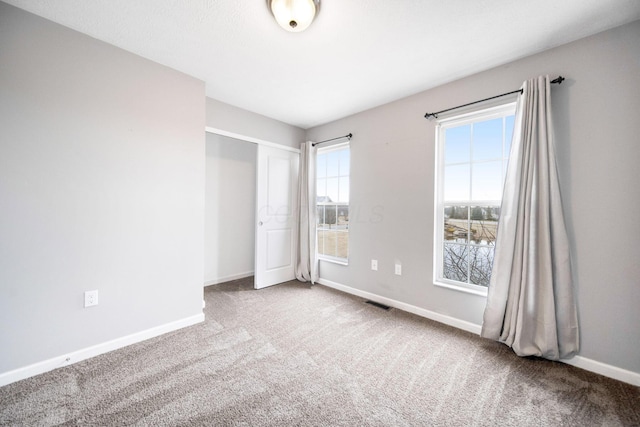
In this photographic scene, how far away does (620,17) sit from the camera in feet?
5.32

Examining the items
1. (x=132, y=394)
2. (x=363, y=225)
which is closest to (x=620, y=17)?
(x=363, y=225)

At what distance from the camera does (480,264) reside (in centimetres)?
238

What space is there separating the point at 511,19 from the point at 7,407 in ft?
12.9

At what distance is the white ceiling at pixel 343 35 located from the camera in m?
1.58

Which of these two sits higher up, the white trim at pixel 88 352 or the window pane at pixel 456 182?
the window pane at pixel 456 182

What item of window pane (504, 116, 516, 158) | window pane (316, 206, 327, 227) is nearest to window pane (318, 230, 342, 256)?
window pane (316, 206, 327, 227)

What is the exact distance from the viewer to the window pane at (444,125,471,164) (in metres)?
2.45

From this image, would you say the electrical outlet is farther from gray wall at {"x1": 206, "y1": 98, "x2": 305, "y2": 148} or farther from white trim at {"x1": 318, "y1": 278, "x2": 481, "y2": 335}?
white trim at {"x1": 318, "y1": 278, "x2": 481, "y2": 335}

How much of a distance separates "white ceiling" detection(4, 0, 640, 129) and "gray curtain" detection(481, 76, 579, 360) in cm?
44

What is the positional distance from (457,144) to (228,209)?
3301 millimetres

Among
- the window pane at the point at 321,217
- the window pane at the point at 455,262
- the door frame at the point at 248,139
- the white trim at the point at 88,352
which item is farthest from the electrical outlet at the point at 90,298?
the window pane at the point at 455,262

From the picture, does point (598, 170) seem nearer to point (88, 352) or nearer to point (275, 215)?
point (275, 215)

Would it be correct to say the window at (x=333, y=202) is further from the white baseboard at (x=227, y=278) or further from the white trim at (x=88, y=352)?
the white trim at (x=88, y=352)

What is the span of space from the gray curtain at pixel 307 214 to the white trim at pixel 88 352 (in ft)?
5.45
